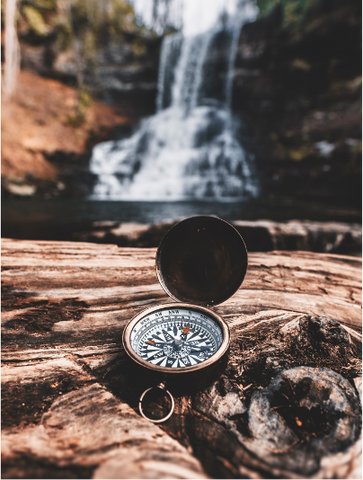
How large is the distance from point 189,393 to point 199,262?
102cm

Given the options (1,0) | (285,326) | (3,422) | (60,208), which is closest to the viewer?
(3,422)

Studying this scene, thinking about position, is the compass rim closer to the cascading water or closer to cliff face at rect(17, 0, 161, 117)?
the cascading water

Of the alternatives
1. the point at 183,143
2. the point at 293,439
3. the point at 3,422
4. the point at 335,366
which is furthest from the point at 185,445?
the point at 183,143

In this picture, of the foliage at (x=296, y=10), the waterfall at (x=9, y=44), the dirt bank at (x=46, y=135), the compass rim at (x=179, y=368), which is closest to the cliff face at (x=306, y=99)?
the foliage at (x=296, y=10)

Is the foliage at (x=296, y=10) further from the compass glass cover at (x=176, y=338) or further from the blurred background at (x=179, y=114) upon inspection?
the compass glass cover at (x=176, y=338)

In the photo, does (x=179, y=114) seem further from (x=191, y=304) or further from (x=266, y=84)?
(x=191, y=304)

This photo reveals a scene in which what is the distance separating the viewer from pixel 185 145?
58.2 feet

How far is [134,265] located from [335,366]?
8.15ft

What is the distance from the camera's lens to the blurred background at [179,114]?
13578 millimetres

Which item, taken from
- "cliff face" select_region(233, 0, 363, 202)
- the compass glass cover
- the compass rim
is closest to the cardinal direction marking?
the compass glass cover

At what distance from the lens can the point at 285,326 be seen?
2.35 meters

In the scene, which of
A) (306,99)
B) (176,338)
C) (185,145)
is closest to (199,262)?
(176,338)

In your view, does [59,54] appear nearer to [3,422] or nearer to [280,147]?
[280,147]

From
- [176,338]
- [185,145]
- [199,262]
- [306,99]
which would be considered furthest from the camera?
[185,145]
